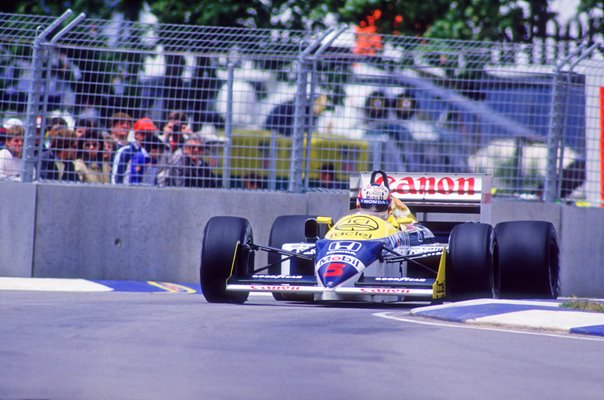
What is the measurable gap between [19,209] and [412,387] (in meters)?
8.97

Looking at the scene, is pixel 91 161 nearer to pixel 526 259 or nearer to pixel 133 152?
pixel 133 152

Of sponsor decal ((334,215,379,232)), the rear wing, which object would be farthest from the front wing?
the rear wing

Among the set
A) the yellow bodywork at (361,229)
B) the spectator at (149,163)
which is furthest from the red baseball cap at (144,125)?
the yellow bodywork at (361,229)

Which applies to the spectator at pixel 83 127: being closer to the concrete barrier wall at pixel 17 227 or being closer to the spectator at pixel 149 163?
the spectator at pixel 149 163

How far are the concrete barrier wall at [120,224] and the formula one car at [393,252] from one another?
4.34 feet

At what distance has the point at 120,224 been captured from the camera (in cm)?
1447

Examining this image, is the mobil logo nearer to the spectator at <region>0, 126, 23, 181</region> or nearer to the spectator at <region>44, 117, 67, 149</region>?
the spectator at <region>44, 117, 67, 149</region>

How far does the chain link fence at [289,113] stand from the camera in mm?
14430

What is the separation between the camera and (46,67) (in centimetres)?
1450

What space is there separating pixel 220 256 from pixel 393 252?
1.60 meters

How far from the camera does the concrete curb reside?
9.30 meters

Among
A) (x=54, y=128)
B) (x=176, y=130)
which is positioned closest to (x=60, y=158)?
(x=54, y=128)

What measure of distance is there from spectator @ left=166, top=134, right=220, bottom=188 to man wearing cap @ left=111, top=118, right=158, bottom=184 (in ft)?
1.26

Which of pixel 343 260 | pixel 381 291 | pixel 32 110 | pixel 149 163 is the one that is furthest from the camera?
pixel 149 163
